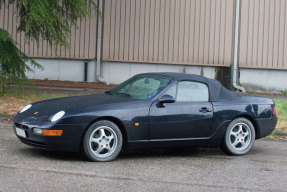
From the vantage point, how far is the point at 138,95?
796 centimetres

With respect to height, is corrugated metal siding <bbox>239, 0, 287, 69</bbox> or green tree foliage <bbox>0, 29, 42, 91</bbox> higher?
corrugated metal siding <bbox>239, 0, 287, 69</bbox>

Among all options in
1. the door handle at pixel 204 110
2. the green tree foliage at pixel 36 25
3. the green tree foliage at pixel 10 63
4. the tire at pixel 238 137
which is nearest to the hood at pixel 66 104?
the door handle at pixel 204 110

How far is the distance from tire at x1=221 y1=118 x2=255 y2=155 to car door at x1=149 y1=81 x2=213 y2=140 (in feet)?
1.36

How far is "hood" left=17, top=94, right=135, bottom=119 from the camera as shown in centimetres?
741

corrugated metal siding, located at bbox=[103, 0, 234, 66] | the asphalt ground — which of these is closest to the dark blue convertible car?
the asphalt ground

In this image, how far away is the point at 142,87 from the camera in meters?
8.14

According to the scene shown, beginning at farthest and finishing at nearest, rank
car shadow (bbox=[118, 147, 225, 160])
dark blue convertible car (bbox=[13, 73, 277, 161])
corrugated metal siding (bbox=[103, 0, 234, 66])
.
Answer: corrugated metal siding (bbox=[103, 0, 234, 66]), car shadow (bbox=[118, 147, 225, 160]), dark blue convertible car (bbox=[13, 73, 277, 161])

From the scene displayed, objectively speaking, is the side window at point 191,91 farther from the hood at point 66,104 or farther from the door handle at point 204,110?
the hood at point 66,104

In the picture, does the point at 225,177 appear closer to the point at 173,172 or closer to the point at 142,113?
the point at 173,172

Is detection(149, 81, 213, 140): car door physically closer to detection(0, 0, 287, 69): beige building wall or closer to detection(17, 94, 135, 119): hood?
detection(17, 94, 135, 119): hood

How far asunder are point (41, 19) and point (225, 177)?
28.2 ft

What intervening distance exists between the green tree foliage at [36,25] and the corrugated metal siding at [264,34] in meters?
7.69

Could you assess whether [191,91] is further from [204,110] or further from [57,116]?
[57,116]

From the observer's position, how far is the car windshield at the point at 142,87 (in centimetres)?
794
